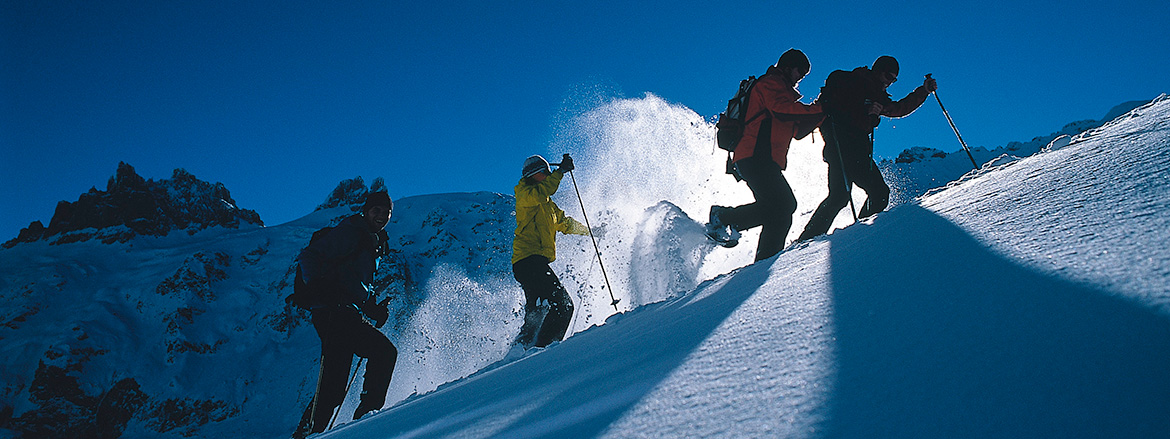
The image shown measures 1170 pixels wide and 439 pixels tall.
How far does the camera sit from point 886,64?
139 inches

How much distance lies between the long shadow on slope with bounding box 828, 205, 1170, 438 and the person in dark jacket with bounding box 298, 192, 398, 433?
2.84m

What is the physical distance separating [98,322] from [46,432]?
970cm

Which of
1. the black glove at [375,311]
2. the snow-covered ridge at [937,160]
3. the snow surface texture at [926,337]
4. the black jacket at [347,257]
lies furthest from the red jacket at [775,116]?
the snow-covered ridge at [937,160]

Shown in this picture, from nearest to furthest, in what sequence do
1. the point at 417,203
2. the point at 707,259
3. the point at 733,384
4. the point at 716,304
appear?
the point at 733,384 → the point at 716,304 → the point at 707,259 → the point at 417,203

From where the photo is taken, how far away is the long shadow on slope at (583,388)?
0.90 metres

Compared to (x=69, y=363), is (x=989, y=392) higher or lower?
lower

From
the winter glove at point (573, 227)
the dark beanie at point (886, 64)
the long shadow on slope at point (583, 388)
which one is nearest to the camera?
the long shadow on slope at point (583, 388)

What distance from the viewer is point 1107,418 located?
44cm

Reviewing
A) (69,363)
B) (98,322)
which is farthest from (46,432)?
(98,322)

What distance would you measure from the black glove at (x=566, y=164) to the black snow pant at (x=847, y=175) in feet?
6.60

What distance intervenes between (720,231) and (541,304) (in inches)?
61.4

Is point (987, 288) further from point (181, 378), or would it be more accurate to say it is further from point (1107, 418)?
point (181, 378)

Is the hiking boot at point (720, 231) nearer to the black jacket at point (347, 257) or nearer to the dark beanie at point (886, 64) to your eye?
the dark beanie at point (886, 64)

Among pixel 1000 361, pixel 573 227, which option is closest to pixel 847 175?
pixel 573 227
